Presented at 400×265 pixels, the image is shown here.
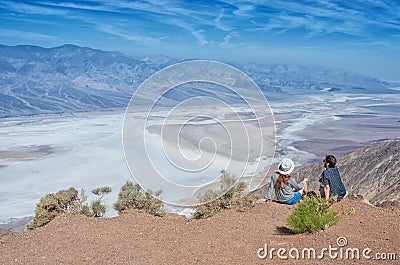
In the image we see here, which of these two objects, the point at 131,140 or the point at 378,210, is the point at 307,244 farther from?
the point at 131,140

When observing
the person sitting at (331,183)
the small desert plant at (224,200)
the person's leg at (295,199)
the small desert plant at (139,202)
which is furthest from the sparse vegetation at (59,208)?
the person sitting at (331,183)

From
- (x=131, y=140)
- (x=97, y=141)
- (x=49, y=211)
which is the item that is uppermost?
(x=131, y=140)

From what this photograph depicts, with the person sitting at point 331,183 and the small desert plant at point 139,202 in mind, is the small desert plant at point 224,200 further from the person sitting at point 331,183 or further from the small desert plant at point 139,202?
the person sitting at point 331,183

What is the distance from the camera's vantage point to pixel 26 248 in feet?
20.8

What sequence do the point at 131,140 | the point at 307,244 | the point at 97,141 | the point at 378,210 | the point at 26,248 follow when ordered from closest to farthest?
the point at 307,244 < the point at 26,248 < the point at 378,210 < the point at 131,140 < the point at 97,141

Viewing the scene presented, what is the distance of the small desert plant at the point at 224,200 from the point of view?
8.07m

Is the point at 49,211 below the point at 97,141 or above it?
above

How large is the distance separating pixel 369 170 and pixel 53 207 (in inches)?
795

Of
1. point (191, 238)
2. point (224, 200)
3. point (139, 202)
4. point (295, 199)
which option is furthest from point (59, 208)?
point (295, 199)

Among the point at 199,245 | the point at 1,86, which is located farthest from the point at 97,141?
the point at 1,86

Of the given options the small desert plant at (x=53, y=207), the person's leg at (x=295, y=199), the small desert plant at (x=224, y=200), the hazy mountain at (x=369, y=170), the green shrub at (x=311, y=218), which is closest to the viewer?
the green shrub at (x=311, y=218)

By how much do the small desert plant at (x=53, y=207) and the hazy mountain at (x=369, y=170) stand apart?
14.9 meters

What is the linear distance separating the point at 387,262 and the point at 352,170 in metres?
22.6

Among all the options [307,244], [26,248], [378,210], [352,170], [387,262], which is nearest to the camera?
[387,262]
